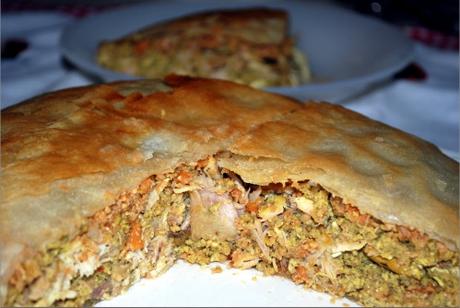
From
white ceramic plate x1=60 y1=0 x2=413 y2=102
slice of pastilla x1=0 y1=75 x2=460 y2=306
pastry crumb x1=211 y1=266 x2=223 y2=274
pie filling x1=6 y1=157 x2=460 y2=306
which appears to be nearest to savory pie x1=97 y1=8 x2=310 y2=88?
white ceramic plate x1=60 y1=0 x2=413 y2=102

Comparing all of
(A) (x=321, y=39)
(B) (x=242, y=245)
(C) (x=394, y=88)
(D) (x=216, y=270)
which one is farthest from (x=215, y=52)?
(D) (x=216, y=270)

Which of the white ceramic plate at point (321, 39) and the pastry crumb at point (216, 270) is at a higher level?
the white ceramic plate at point (321, 39)

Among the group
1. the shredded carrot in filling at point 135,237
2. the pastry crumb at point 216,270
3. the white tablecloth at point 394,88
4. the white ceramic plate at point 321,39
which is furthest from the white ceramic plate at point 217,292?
the white tablecloth at point 394,88

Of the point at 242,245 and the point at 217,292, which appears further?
the point at 242,245

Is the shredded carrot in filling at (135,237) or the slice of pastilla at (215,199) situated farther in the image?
the shredded carrot in filling at (135,237)

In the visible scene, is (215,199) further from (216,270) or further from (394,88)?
(394,88)

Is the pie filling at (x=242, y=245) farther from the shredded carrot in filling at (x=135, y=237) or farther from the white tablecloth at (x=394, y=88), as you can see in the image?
the white tablecloth at (x=394, y=88)
